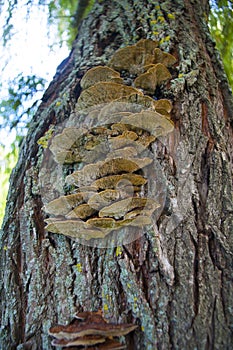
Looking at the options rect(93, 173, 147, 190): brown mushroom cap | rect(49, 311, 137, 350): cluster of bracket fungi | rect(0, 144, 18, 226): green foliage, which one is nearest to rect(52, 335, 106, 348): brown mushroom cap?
rect(49, 311, 137, 350): cluster of bracket fungi

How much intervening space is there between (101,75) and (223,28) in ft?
6.37

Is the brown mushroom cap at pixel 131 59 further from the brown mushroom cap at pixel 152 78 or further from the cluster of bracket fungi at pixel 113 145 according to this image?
the brown mushroom cap at pixel 152 78

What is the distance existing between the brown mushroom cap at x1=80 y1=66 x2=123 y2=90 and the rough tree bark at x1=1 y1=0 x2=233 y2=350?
14 centimetres

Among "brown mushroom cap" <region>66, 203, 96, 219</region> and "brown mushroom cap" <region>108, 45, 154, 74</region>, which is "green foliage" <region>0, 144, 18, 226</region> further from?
"brown mushroom cap" <region>66, 203, 96, 219</region>

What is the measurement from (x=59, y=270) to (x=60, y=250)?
92mm

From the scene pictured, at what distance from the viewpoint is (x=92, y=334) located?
1150 millimetres

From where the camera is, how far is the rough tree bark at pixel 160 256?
4.34 ft

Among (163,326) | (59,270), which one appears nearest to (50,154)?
(59,270)

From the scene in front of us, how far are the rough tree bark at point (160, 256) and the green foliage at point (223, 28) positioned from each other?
1350mm

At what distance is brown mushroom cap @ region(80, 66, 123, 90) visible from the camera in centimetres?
189

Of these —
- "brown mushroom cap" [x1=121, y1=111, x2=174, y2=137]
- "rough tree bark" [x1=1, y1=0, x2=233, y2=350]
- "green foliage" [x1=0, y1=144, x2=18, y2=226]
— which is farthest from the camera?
"green foliage" [x1=0, y1=144, x2=18, y2=226]

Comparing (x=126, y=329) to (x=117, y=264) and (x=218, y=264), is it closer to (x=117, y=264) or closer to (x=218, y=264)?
(x=117, y=264)

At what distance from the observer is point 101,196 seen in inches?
57.2

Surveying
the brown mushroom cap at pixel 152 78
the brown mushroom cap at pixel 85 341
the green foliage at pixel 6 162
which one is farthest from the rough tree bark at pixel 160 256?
the green foliage at pixel 6 162
